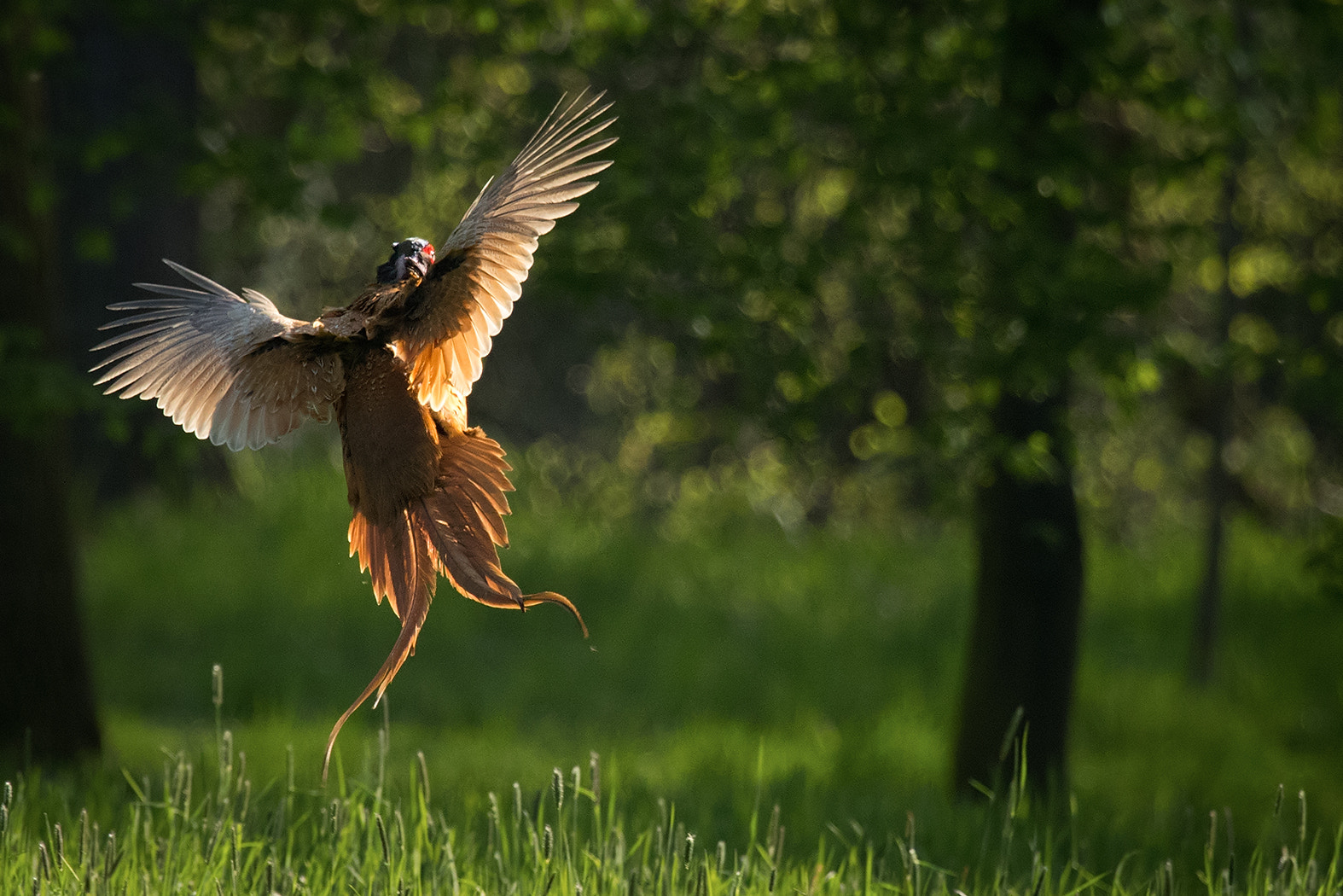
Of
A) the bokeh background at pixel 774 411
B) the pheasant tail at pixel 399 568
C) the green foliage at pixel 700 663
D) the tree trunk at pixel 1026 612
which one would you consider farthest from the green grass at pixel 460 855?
the tree trunk at pixel 1026 612

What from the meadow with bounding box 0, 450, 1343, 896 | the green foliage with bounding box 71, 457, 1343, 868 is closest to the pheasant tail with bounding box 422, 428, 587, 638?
the meadow with bounding box 0, 450, 1343, 896

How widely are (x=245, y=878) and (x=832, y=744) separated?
3.99 meters

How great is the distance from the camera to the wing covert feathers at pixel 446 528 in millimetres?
1769

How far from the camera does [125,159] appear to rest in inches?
340

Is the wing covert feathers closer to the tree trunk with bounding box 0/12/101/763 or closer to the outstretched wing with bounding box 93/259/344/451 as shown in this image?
the outstretched wing with bounding box 93/259/344/451

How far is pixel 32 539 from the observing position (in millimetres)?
5094

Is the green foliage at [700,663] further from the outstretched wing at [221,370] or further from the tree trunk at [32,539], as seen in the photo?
the outstretched wing at [221,370]

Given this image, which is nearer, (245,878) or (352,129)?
(245,878)

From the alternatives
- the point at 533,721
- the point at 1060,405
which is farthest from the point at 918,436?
the point at 533,721

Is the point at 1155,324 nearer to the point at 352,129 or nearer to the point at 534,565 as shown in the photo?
the point at 534,565

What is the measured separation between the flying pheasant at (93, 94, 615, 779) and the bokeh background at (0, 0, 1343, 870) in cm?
151

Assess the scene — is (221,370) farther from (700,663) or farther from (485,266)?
(700,663)

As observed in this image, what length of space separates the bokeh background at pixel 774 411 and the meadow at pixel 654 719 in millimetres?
49

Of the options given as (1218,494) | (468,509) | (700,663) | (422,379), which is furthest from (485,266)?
(1218,494)
